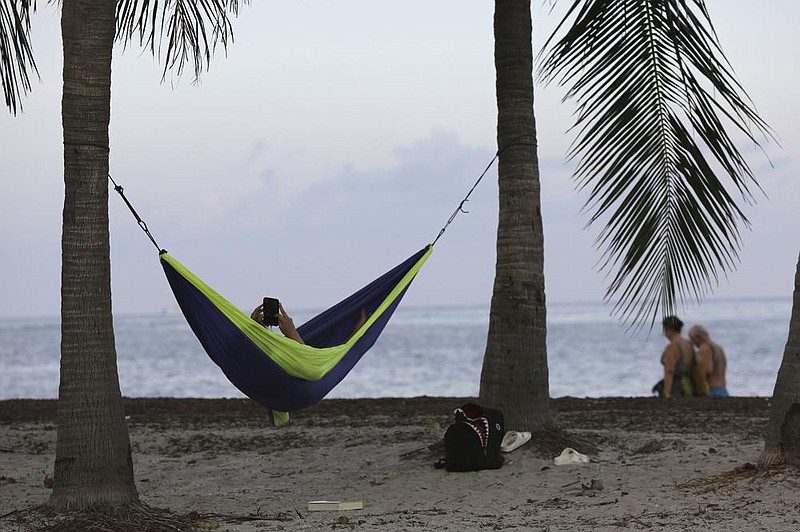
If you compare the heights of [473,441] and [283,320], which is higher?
[283,320]

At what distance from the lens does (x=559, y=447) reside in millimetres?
6434

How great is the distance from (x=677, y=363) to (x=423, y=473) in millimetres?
4941

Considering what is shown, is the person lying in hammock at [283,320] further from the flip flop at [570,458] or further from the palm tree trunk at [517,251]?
the flip flop at [570,458]

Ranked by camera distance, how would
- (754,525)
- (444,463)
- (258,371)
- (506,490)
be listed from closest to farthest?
(754,525) < (258,371) < (506,490) < (444,463)

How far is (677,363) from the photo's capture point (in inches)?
411

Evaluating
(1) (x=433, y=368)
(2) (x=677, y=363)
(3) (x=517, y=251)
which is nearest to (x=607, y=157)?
(3) (x=517, y=251)

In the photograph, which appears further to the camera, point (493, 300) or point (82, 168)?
point (493, 300)

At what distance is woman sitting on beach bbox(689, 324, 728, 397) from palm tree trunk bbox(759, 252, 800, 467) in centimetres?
467

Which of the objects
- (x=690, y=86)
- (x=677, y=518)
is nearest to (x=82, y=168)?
(x=677, y=518)

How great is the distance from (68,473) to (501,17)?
3.62m

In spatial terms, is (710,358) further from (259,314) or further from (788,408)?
(259,314)

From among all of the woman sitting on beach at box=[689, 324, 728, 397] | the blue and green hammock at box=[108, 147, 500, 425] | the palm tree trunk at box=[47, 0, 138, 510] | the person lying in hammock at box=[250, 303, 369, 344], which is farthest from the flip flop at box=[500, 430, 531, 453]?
the woman sitting on beach at box=[689, 324, 728, 397]

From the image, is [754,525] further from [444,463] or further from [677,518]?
[444,463]

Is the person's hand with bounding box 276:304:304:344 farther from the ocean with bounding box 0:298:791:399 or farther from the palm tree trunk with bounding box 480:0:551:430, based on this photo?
the ocean with bounding box 0:298:791:399
